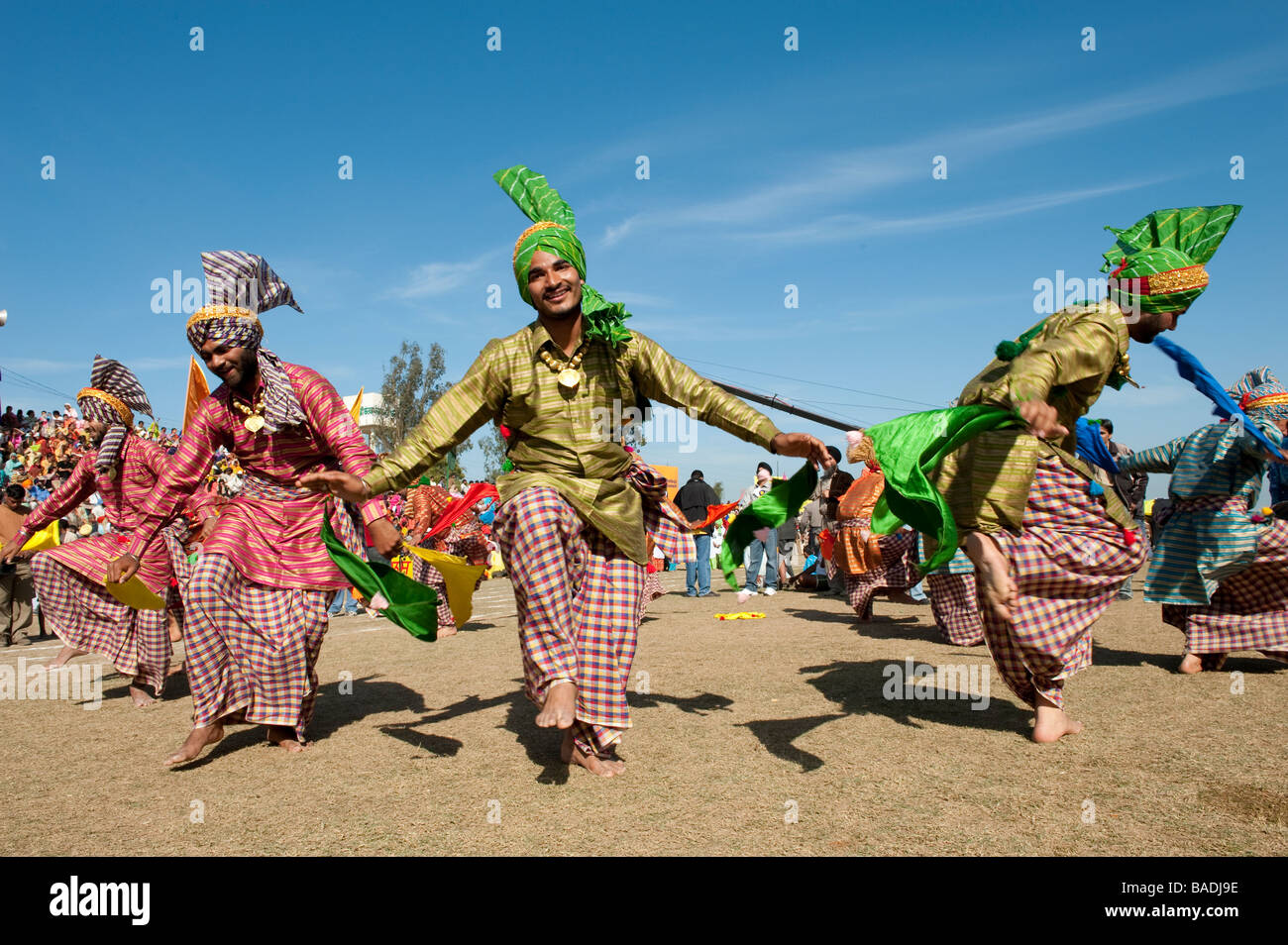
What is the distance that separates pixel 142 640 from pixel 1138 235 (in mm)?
6772

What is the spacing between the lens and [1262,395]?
649cm

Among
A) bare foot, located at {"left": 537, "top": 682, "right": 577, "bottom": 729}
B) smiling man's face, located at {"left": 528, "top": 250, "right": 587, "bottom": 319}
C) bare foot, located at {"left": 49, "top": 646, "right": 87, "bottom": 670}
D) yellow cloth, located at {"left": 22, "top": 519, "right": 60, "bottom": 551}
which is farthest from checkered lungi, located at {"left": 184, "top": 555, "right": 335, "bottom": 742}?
yellow cloth, located at {"left": 22, "top": 519, "right": 60, "bottom": 551}

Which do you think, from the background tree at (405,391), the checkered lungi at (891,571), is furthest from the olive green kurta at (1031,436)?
the background tree at (405,391)

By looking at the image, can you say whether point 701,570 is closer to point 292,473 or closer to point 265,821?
point 292,473

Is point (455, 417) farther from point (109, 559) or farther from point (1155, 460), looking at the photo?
point (1155, 460)

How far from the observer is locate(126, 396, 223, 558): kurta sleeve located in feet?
15.7

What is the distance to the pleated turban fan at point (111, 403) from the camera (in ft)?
21.1

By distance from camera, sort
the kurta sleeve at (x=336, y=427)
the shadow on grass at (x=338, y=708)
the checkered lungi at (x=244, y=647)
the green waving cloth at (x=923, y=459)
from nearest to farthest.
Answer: the green waving cloth at (x=923, y=459), the kurta sleeve at (x=336, y=427), the checkered lungi at (x=244, y=647), the shadow on grass at (x=338, y=708)

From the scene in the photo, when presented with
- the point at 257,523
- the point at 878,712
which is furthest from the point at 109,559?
the point at 878,712

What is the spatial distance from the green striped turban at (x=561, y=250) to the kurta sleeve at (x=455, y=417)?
0.41m

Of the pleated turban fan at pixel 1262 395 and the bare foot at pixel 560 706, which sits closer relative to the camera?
the bare foot at pixel 560 706

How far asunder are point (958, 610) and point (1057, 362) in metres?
4.26

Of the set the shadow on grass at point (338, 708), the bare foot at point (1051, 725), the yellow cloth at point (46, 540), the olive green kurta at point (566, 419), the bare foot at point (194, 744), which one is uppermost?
the olive green kurta at point (566, 419)

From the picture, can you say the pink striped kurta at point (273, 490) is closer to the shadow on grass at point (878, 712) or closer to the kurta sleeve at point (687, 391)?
the kurta sleeve at point (687, 391)
